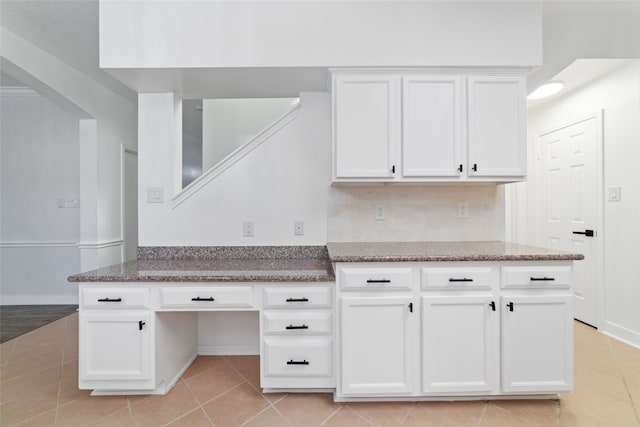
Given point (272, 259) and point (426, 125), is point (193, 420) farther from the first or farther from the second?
point (426, 125)

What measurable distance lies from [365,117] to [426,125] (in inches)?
16.3

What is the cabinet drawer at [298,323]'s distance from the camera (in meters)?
1.83

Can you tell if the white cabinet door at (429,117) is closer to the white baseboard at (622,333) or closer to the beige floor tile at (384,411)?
the beige floor tile at (384,411)

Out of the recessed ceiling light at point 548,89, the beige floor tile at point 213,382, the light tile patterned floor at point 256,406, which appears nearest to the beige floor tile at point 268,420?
the light tile patterned floor at point 256,406

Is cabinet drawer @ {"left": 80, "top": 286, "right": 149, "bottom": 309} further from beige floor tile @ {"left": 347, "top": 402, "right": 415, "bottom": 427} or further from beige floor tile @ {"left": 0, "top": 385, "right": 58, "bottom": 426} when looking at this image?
beige floor tile @ {"left": 347, "top": 402, "right": 415, "bottom": 427}

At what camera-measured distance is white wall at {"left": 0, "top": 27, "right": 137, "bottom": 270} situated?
9.07ft

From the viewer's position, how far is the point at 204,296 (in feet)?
5.97

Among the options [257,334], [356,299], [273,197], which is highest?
[273,197]

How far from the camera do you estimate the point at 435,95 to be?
204 centimetres

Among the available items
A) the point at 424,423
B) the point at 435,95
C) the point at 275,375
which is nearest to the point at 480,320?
the point at 424,423

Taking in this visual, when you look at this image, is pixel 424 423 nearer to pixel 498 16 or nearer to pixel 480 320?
pixel 480 320

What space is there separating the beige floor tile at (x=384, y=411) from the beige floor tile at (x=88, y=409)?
140 centimetres

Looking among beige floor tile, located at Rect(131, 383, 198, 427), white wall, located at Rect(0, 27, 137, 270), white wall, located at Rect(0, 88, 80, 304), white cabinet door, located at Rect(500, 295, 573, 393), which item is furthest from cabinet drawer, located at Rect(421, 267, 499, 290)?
white wall, located at Rect(0, 88, 80, 304)

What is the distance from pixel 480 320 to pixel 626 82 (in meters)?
2.68
